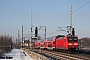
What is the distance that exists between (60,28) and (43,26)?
494cm

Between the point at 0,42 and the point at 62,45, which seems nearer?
the point at 62,45

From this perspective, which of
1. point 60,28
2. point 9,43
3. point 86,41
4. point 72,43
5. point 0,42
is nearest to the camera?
point 72,43

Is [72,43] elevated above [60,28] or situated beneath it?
situated beneath

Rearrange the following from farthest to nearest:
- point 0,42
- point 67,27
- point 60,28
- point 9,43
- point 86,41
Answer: point 86,41, point 9,43, point 0,42, point 60,28, point 67,27

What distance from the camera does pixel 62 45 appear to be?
155 ft

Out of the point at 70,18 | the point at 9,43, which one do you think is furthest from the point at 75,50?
the point at 9,43

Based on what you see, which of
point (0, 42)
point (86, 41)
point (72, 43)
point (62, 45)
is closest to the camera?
point (72, 43)

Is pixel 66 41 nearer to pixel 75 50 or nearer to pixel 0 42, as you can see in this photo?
pixel 75 50

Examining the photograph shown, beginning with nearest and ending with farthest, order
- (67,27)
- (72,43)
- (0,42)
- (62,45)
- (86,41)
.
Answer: (72,43)
(62,45)
(67,27)
(0,42)
(86,41)

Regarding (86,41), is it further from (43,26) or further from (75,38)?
(75,38)

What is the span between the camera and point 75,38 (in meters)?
43.7

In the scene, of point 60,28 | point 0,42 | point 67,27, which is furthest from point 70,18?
point 0,42

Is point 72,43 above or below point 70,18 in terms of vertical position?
below

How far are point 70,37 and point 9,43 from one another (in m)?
77.2
